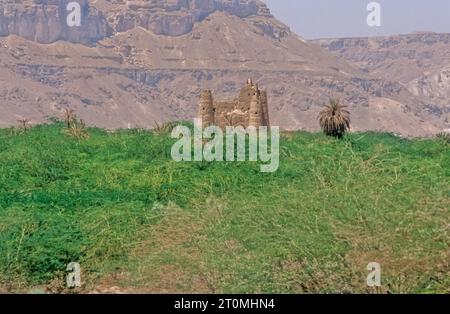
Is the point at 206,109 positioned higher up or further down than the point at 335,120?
higher up

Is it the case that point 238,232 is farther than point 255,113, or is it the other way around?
point 255,113

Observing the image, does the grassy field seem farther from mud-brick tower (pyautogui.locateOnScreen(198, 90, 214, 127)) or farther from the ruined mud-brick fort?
mud-brick tower (pyautogui.locateOnScreen(198, 90, 214, 127))

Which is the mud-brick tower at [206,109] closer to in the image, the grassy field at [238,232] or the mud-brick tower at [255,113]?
the mud-brick tower at [255,113]

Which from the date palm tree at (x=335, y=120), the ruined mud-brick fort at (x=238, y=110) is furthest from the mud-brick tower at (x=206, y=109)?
the date palm tree at (x=335, y=120)

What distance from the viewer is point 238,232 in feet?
69.3

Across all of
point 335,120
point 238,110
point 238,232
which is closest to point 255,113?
point 238,110

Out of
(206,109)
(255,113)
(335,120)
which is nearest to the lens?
(335,120)

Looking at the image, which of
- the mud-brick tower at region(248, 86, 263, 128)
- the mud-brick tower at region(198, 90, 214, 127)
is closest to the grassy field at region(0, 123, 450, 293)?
the mud-brick tower at region(248, 86, 263, 128)

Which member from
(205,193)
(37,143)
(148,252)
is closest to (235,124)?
(37,143)

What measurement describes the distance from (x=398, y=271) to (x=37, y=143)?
95.2 feet

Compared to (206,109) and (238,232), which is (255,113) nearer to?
A: (206,109)

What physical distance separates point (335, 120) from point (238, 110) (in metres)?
5.81

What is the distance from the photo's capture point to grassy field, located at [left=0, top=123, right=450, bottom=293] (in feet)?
61.2

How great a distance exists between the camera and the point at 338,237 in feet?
64.1
